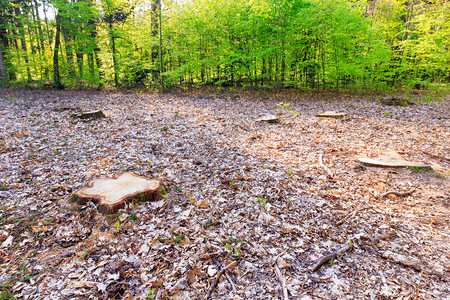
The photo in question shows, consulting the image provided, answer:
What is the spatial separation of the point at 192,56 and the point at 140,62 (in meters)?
4.19

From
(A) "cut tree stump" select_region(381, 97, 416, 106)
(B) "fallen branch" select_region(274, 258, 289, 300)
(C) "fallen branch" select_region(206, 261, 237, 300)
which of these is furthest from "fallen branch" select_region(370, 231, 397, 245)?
(A) "cut tree stump" select_region(381, 97, 416, 106)

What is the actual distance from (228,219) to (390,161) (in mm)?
4235

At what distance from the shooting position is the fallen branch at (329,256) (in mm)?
2582

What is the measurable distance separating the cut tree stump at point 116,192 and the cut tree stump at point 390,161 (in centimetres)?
478

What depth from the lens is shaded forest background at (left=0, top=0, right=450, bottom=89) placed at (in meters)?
12.7

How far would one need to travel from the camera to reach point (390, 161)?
16.5 feet

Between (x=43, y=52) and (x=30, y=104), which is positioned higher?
(x=43, y=52)

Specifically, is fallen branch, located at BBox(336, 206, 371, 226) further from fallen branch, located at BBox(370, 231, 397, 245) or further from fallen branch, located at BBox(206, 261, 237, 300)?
fallen branch, located at BBox(206, 261, 237, 300)

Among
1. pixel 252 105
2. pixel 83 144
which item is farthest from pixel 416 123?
pixel 83 144

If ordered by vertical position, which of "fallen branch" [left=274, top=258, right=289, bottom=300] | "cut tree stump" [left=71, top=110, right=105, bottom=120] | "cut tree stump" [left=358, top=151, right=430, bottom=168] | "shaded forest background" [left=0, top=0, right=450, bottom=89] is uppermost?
"shaded forest background" [left=0, top=0, right=450, bottom=89]

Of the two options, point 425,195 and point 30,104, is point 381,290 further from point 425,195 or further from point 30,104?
point 30,104

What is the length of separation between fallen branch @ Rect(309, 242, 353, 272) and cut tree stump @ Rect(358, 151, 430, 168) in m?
2.89

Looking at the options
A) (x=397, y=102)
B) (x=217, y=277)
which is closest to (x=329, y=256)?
(x=217, y=277)

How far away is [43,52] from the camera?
17.7m
